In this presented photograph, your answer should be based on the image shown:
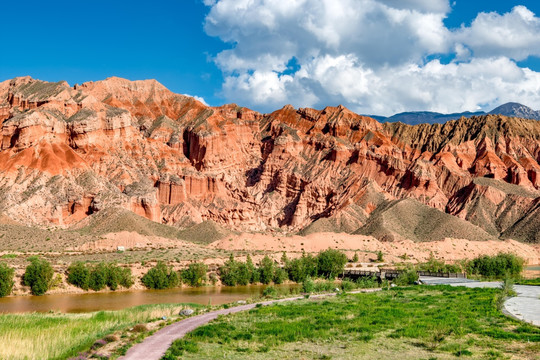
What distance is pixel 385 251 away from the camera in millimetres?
96875

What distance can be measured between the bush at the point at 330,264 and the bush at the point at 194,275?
50.0 feet

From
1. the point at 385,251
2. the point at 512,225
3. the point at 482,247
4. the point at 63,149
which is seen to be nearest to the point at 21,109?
the point at 63,149

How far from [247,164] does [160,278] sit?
10279cm

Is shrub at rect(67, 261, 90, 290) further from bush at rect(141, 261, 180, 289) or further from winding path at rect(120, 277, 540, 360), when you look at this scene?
winding path at rect(120, 277, 540, 360)

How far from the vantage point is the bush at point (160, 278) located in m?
59.6

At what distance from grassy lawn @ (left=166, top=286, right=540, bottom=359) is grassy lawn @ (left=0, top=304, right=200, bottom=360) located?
13.6ft

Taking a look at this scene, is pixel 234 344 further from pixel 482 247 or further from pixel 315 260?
pixel 482 247

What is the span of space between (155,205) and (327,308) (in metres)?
98.6

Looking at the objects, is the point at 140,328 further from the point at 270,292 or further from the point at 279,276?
the point at 279,276

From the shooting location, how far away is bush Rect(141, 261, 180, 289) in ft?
196

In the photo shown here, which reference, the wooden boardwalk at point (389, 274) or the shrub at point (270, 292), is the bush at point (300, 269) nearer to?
the wooden boardwalk at point (389, 274)

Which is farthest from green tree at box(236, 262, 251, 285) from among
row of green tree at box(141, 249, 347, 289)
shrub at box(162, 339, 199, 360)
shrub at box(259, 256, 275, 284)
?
shrub at box(162, 339, 199, 360)

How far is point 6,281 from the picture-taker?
51812 mm

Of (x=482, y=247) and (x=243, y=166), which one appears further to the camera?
(x=243, y=166)
